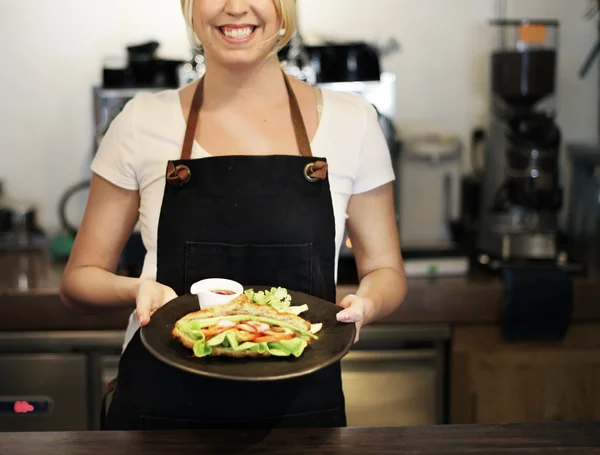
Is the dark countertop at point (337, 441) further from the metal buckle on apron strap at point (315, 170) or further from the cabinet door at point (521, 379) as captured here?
the cabinet door at point (521, 379)

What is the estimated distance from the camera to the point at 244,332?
50.6 inches

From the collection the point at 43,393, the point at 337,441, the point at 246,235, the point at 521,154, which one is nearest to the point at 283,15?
the point at 246,235

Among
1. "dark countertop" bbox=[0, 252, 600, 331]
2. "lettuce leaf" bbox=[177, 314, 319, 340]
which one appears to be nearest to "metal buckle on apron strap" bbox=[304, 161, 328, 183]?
"lettuce leaf" bbox=[177, 314, 319, 340]

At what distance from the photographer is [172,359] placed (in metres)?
1.21

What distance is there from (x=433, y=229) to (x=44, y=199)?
1452 millimetres

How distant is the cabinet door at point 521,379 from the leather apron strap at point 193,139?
47.8 inches

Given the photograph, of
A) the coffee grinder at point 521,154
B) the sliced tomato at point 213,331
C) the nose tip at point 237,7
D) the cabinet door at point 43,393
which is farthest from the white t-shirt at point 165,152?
the coffee grinder at point 521,154

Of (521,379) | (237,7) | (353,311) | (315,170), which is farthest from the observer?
(521,379)

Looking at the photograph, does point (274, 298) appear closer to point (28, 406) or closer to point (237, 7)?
point (237, 7)

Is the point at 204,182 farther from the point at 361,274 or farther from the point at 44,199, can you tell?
the point at 44,199

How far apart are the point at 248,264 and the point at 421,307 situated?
1.14 meters

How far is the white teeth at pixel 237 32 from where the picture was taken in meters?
1.51

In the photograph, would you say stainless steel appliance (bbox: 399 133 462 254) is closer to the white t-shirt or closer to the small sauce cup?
the white t-shirt

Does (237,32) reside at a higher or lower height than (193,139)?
higher
